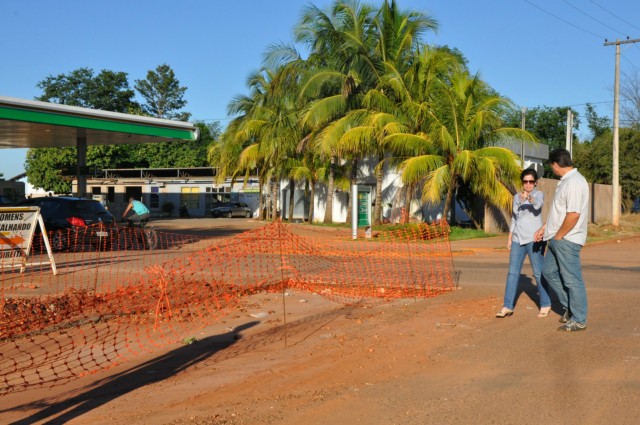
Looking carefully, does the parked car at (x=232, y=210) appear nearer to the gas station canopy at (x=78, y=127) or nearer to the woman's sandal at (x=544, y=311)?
the gas station canopy at (x=78, y=127)

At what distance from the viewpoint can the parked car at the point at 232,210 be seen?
50.1 metres

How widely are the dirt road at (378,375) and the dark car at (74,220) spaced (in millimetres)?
10854

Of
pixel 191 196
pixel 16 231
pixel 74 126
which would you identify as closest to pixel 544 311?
pixel 16 231

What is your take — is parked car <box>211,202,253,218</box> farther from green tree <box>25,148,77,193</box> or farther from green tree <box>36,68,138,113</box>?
green tree <box>36,68,138,113</box>

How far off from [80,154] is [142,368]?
1950 centimetres

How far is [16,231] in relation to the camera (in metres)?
13.2

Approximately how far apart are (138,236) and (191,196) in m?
34.4

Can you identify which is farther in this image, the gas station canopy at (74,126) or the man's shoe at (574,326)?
the gas station canopy at (74,126)

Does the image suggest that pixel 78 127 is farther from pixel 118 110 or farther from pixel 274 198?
pixel 118 110

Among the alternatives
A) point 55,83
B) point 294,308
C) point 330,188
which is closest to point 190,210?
point 330,188

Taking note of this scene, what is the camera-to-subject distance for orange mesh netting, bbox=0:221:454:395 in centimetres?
779

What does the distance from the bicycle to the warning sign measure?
6.11 metres

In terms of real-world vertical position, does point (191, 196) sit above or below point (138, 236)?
above

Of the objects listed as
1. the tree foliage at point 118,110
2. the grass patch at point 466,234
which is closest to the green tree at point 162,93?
the tree foliage at point 118,110
